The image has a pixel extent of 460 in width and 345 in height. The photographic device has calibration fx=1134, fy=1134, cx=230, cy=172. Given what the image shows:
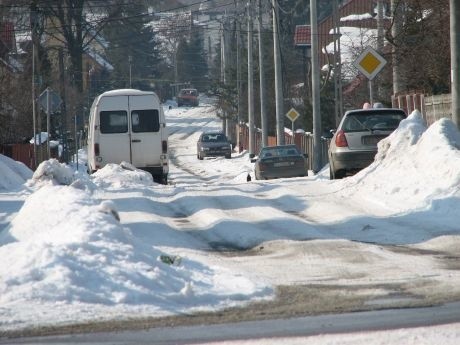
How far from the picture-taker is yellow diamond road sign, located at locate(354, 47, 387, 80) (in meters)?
28.1

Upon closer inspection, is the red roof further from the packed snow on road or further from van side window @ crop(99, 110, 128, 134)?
the packed snow on road

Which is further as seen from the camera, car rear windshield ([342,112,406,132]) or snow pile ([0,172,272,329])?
car rear windshield ([342,112,406,132])

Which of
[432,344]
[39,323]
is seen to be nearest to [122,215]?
[39,323]

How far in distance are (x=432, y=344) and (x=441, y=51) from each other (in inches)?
1042

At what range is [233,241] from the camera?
14.0 meters

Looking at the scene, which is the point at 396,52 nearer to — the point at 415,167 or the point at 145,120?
the point at 145,120

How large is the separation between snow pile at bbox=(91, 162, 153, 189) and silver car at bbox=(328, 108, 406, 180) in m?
4.67

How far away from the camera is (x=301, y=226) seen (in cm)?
1499

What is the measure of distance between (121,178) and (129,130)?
5132 millimetres

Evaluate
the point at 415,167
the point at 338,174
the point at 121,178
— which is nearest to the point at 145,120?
the point at 121,178

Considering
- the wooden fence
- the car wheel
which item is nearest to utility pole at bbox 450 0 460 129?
the car wheel

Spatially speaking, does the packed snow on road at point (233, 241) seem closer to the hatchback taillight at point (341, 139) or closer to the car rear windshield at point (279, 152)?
the hatchback taillight at point (341, 139)

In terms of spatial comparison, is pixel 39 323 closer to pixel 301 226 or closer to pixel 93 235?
pixel 93 235

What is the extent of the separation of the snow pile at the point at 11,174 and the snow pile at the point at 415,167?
35.4 ft
